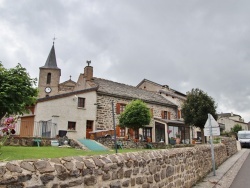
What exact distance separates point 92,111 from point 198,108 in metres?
13.7

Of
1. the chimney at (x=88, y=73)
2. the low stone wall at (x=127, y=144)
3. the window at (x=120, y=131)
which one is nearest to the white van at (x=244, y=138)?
the low stone wall at (x=127, y=144)

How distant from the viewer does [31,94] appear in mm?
13133

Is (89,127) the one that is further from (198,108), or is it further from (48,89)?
(48,89)

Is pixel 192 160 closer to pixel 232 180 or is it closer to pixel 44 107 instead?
pixel 232 180

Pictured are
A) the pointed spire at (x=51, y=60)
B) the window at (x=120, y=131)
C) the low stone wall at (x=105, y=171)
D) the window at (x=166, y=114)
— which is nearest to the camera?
the low stone wall at (x=105, y=171)

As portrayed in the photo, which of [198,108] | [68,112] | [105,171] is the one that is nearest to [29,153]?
[105,171]

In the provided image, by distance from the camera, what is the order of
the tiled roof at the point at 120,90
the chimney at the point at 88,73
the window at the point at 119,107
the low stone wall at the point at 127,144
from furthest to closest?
the chimney at the point at 88,73 < the tiled roof at the point at 120,90 < the window at the point at 119,107 < the low stone wall at the point at 127,144

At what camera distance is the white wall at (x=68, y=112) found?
903 inches

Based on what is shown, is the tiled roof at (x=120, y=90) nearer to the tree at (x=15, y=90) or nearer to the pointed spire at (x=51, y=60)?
the tree at (x=15, y=90)

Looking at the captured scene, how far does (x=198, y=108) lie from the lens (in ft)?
96.5

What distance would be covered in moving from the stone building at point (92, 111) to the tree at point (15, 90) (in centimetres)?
897

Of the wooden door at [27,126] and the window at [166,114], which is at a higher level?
the window at [166,114]

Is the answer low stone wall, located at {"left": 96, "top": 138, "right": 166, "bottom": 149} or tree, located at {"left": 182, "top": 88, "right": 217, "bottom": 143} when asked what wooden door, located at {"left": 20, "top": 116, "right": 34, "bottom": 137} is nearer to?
low stone wall, located at {"left": 96, "top": 138, "right": 166, "bottom": 149}

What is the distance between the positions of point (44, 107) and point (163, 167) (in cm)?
1931
